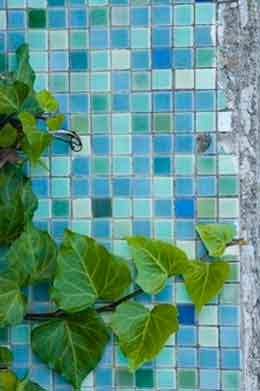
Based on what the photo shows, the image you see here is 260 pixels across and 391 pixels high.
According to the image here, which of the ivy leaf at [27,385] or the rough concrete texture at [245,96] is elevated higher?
the rough concrete texture at [245,96]

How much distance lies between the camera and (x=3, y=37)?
1227 mm

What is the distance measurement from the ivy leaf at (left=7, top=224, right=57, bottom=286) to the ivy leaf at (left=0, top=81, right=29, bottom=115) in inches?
6.5

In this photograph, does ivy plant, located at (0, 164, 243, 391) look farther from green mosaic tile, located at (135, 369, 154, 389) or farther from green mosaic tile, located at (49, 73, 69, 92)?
green mosaic tile, located at (49, 73, 69, 92)

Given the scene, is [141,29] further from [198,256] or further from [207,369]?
[207,369]

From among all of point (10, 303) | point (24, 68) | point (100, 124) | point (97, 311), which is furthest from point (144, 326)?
point (24, 68)

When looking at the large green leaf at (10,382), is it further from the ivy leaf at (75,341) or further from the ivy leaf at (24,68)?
the ivy leaf at (24,68)

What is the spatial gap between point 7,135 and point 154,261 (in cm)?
27

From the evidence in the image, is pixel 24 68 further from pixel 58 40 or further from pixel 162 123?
pixel 162 123

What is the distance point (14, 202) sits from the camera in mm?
1194

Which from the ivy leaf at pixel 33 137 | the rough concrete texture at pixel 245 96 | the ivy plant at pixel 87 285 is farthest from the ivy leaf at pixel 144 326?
the ivy leaf at pixel 33 137

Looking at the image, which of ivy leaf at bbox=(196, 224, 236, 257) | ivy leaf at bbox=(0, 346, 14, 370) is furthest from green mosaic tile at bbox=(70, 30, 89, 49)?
ivy leaf at bbox=(0, 346, 14, 370)

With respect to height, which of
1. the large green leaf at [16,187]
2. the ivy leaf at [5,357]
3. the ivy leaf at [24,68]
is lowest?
the ivy leaf at [5,357]

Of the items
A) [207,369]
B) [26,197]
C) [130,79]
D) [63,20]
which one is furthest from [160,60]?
[207,369]

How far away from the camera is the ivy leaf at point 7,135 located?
3.91 feet
